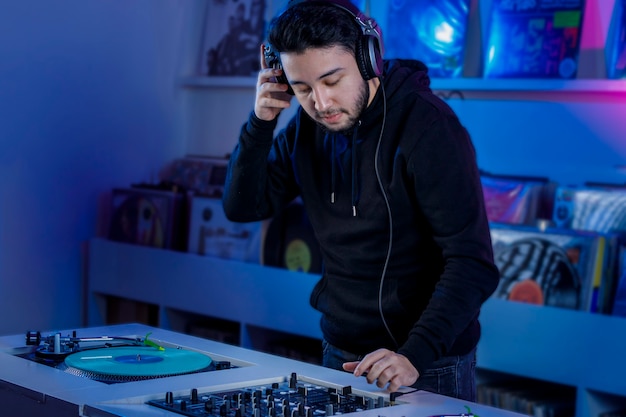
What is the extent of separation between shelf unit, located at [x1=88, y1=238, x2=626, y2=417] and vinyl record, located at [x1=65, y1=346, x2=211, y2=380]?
1.26 m

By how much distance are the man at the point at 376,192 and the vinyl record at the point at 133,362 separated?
297 mm

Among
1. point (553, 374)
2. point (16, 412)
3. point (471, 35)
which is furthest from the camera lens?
point (471, 35)

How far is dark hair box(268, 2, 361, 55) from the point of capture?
173 centimetres

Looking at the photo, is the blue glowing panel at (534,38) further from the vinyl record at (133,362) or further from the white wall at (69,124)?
the vinyl record at (133,362)

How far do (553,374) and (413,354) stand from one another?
1.20 m

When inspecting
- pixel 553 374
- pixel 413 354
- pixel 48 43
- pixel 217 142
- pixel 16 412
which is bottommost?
pixel 553 374

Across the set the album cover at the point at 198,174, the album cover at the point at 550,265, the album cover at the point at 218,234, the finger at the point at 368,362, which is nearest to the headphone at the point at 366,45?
the finger at the point at 368,362

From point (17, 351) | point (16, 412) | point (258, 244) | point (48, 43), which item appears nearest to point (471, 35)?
point (258, 244)

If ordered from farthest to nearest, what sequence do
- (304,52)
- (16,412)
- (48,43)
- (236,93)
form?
(236,93) < (48,43) < (304,52) < (16,412)

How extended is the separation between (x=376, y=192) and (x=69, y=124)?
2217 mm

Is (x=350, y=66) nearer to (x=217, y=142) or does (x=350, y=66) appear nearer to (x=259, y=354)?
(x=259, y=354)

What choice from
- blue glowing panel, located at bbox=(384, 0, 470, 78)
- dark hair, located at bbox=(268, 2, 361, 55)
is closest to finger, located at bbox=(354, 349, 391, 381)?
dark hair, located at bbox=(268, 2, 361, 55)

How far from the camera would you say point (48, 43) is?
3643 mm

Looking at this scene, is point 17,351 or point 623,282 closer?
point 17,351
